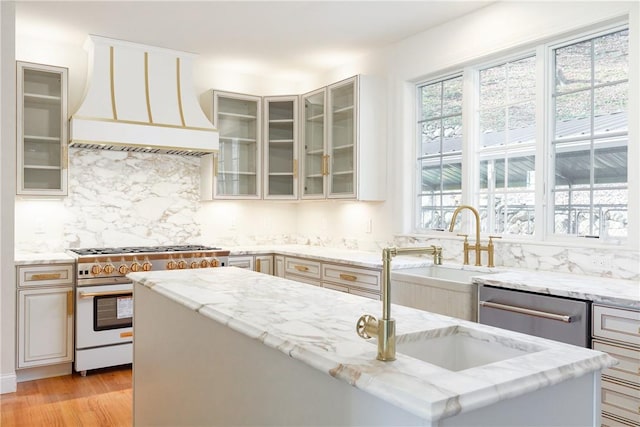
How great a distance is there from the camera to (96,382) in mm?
3623

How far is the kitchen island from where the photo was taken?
3.09 feet

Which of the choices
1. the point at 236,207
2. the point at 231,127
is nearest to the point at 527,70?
the point at 231,127

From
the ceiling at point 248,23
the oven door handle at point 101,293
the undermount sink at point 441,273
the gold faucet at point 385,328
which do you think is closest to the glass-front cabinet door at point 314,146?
the ceiling at point 248,23

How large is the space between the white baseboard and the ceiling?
2.60 meters

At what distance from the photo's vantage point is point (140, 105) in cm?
423

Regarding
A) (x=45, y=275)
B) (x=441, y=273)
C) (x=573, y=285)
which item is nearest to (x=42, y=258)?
(x=45, y=275)

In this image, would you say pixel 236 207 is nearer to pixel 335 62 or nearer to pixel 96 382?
pixel 335 62

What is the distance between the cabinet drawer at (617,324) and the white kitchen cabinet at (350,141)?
2330mm

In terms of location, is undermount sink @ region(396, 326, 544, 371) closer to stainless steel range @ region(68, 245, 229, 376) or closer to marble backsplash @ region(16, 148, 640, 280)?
marble backsplash @ region(16, 148, 640, 280)

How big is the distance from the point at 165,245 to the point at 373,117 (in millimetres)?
2289

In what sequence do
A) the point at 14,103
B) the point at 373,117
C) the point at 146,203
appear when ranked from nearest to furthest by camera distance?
1. the point at 14,103
2. the point at 373,117
3. the point at 146,203

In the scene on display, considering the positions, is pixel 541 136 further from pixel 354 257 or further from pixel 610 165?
pixel 354 257

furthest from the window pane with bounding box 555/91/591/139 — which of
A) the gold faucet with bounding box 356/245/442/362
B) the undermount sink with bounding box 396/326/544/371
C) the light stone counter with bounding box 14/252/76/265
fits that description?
the light stone counter with bounding box 14/252/76/265

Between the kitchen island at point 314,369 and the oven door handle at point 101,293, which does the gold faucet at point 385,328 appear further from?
the oven door handle at point 101,293
